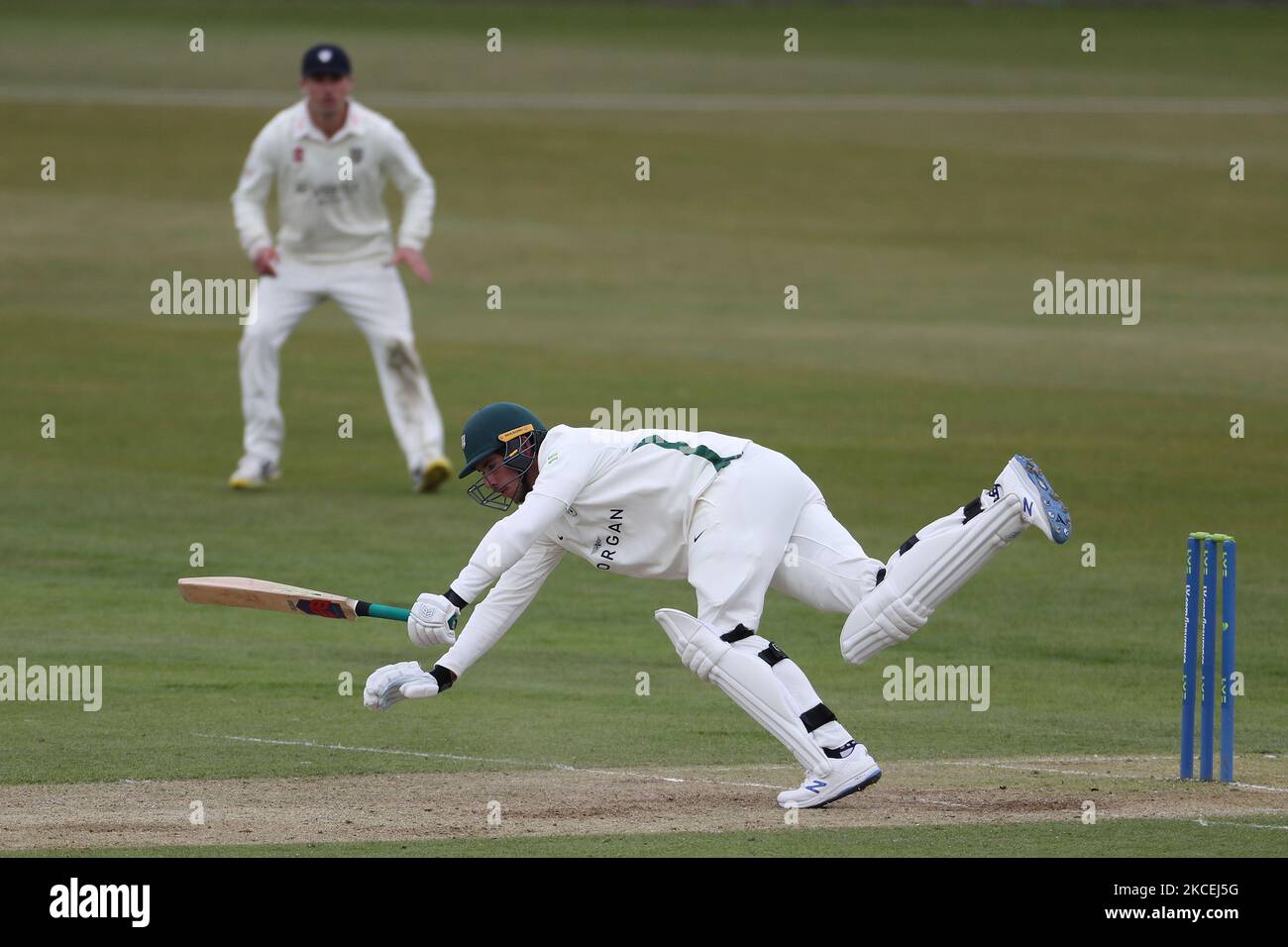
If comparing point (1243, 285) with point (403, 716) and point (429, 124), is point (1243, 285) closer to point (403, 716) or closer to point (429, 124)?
point (429, 124)

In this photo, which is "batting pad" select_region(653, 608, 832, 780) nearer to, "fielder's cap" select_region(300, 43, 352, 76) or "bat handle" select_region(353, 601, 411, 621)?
"bat handle" select_region(353, 601, 411, 621)

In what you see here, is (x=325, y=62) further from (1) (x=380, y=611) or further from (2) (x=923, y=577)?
(2) (x=923, y=577)

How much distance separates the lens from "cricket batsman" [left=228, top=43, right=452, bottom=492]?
1532 centimetres

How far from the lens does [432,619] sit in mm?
7820

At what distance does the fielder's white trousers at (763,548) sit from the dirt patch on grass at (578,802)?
30.6 inches

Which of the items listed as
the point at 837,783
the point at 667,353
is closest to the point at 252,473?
the point at 667,353

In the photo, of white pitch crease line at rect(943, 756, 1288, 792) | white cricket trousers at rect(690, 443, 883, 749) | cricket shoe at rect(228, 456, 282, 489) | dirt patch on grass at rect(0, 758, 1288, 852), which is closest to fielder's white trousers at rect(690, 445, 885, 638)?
white cricket trousers at rect(690, 443, 883, 749)

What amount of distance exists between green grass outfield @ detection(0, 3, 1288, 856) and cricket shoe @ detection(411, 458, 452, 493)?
6.1 inches

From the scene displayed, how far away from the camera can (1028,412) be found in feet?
61.3

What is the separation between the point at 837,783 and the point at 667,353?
14.0m

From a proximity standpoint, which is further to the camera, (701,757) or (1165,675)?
(1165,675)
